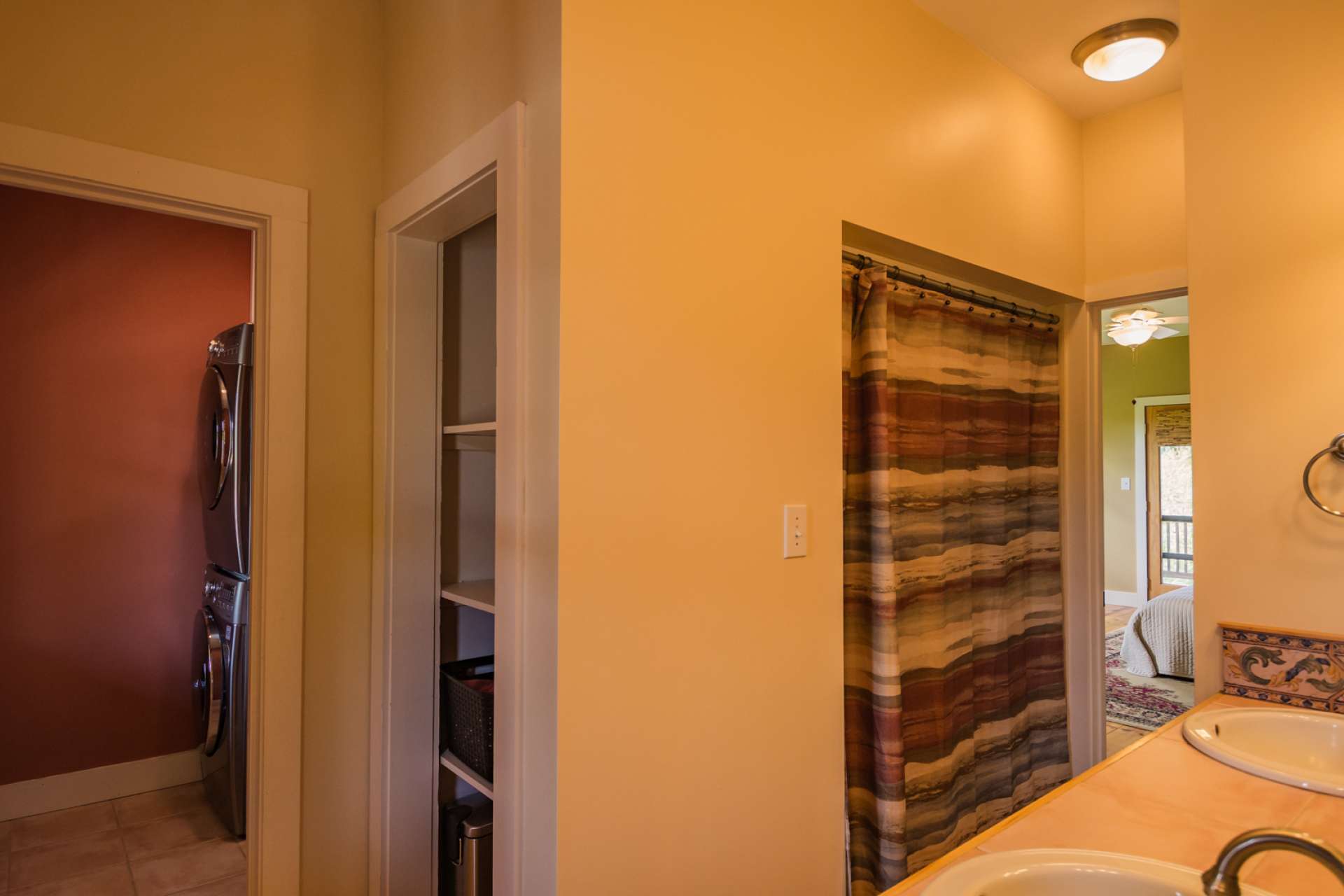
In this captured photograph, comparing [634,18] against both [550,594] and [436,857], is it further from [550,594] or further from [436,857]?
[436,857]

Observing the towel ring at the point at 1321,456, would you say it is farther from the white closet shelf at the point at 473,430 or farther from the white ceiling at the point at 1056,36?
the white closet shelf at the point at 473,430

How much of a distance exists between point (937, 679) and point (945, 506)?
48 centimetres

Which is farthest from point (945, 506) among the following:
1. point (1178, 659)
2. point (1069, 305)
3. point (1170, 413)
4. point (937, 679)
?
point (1170, 413)

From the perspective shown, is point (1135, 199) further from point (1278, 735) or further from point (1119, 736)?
point (1119, 736)

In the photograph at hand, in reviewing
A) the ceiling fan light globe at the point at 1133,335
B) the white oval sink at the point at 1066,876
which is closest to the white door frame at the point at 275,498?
the white oval sink at the point at 1066,876

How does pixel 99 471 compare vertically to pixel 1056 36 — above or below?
below

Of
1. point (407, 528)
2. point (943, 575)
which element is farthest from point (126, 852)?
point (943, 575)

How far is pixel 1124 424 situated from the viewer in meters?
7.48

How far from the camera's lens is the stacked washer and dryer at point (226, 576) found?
237cm

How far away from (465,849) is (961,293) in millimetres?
1982

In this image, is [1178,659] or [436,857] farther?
[1178,659]

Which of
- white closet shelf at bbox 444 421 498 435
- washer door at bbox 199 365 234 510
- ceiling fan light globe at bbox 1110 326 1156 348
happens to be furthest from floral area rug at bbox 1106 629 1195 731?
washer door at bbox 199 365 234 510

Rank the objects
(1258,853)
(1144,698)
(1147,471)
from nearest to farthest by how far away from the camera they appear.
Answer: (1258,853)
(1144,698)
(1147,471)

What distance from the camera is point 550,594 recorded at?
1.22 metres
